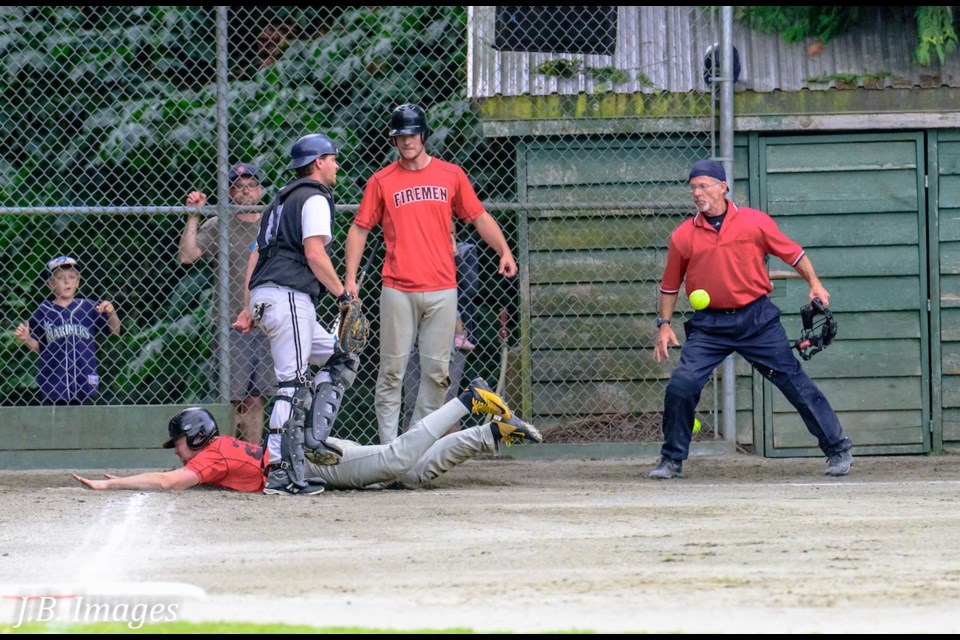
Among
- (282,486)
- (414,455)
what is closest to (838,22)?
(414,455)

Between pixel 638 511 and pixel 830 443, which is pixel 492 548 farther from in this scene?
pixel 830 443

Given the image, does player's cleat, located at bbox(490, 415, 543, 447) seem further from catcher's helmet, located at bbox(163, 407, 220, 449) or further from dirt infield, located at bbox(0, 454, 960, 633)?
catcher's helmet, located at bbox(163, 407, 220, 449)

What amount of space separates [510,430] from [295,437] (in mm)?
1192

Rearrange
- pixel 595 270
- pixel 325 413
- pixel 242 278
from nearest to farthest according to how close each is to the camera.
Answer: pixel 325 413, pixel 242 278, pixel 595 270

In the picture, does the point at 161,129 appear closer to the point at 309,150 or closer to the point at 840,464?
the point at 309,150

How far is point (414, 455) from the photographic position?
751 cm

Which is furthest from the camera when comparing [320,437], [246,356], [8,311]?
[8,311]

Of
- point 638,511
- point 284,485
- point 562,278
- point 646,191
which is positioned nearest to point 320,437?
point 284,485

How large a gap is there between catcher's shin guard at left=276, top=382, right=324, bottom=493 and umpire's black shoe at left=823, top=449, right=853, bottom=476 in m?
3.27

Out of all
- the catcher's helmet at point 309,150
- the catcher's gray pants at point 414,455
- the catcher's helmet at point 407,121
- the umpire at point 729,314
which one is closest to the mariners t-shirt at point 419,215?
the catcher's helmet at point 407,121

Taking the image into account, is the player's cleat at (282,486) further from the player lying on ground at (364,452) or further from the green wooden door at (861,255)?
the green wooden door at (861,255)

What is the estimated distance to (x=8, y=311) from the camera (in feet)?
33.2

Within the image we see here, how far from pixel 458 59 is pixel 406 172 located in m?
2.18

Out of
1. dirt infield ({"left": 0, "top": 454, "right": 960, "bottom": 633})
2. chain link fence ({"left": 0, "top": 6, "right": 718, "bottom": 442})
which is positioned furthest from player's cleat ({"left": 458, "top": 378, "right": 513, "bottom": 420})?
chain link fence ({"left": 0, "top": 6, "right": 718, "bottom": 442})
